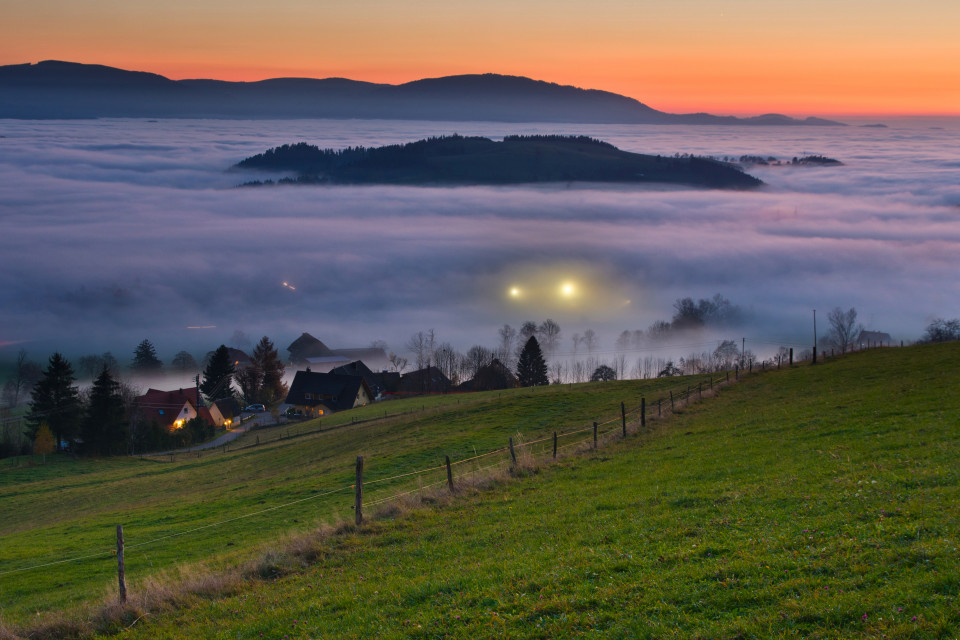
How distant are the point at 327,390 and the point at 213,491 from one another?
68.3 meters

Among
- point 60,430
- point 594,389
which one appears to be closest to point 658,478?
point 594,389

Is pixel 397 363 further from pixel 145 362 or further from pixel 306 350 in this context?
pixel 145 362

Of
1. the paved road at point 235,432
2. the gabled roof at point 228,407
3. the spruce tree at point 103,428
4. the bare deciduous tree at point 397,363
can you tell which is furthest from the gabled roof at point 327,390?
the bare deciduous tree at point 397,363

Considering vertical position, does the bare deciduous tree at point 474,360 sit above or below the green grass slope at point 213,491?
below

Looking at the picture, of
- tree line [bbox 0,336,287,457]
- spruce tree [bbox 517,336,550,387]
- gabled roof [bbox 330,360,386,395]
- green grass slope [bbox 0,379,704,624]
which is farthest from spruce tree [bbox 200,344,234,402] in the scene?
spruce tree [bbox 517,336,550,387]

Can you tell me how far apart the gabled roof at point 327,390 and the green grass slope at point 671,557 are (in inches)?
3334

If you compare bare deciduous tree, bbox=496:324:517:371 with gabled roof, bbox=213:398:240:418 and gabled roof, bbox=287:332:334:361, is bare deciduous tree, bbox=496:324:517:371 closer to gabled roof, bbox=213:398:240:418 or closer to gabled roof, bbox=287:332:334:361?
gabled roof, bbox=287:332:334:361

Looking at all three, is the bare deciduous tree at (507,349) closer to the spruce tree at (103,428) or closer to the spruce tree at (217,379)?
the spruce tree at (217,379)

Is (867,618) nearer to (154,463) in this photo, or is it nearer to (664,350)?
(154,463)

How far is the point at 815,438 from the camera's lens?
22.5 m

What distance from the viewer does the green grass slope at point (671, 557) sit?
9.06 m

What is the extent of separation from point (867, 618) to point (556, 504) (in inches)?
416

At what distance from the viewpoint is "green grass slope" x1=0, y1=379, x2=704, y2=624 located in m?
21.6

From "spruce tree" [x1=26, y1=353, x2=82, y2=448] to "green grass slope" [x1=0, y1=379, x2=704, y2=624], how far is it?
31.1 feet
